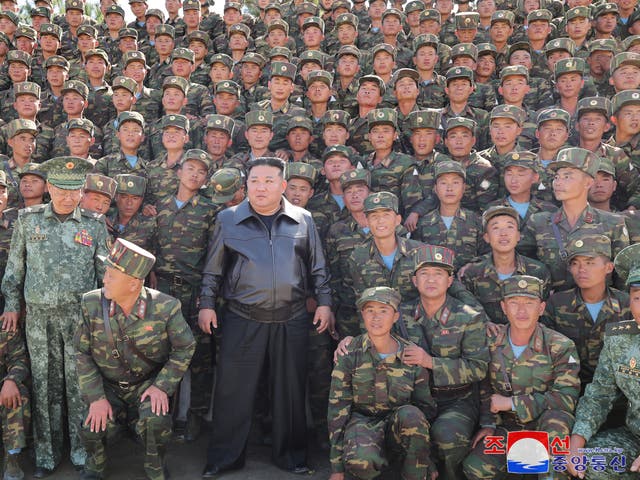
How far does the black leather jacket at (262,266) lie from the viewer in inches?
186

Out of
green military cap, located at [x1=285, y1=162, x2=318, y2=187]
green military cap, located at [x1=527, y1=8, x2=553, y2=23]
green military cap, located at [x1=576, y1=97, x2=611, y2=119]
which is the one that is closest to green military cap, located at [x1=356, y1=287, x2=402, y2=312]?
green military cap, located at [x1=285, y1=162, x2=318, y2=187]

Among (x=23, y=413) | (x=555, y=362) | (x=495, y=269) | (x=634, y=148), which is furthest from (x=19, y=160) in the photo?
(x=634, y=148)

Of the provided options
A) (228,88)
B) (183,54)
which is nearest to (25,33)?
(183,54)

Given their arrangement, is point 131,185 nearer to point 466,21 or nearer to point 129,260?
point 129,260

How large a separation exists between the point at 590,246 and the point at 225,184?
321 cm

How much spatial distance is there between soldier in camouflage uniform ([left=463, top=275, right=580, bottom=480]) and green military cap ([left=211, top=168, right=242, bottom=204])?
2706mm

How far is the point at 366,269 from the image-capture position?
17.3ft

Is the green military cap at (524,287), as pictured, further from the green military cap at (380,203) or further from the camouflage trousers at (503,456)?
the green military cap at (380,203)

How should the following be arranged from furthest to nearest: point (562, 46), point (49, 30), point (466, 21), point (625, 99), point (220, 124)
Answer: point (49, 30) → point (466, 21) → point (562, 46) → point (220, 124) → point (625, 99)

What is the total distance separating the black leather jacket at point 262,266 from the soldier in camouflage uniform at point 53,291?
1015 millimetres

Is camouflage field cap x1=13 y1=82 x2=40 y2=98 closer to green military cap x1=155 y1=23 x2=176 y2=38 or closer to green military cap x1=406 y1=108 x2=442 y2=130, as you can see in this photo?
green military cap x1=155 y1=23 x2=176 y2=38

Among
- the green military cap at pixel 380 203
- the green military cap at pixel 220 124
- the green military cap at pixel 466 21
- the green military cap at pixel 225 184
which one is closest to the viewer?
the green military cap at pixel 380 203

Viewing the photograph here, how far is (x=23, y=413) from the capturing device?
471 centimetres

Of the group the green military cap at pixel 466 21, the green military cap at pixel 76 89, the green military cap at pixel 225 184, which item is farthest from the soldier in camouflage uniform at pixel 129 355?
the green military cap at pixel 466 21
